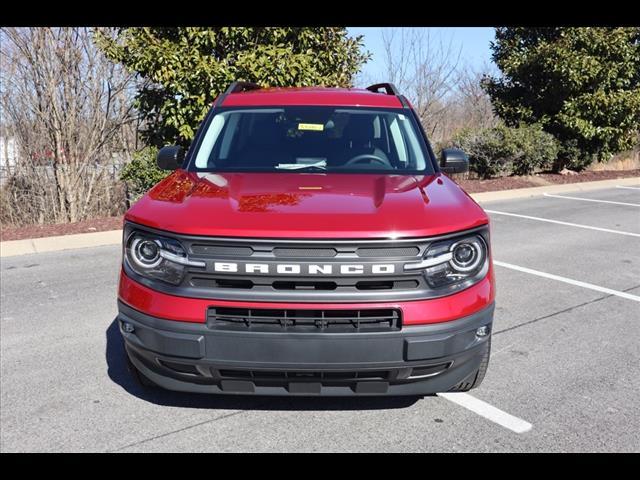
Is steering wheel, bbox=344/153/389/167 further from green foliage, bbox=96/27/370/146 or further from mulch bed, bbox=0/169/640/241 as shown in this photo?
mulch bed, bbox=0/169/640/241

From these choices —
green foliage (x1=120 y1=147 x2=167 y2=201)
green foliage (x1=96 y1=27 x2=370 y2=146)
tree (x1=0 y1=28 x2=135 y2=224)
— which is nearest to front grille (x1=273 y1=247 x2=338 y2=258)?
green foliage (x1=96 y1=27 x2=370 y2=146)

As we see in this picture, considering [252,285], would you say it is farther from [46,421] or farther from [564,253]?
[564,253]

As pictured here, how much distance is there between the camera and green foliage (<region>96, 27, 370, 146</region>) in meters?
8.86

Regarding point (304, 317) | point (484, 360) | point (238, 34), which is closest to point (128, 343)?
point (304, 317)

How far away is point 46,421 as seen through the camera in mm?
3189

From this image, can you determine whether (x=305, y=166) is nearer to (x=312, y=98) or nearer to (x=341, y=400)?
(x=312, y=98)

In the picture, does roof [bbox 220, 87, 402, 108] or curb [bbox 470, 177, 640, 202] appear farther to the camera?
curb [bbox 470, 177, 640, 202]

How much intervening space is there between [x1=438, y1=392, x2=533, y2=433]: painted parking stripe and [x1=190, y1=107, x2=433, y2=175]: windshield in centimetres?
144

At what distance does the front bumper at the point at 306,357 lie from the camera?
2617mm

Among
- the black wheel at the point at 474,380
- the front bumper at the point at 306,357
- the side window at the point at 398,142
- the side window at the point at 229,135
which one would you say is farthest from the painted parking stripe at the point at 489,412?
the side window at the point at 229,135

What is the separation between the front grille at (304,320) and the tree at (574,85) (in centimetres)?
1515

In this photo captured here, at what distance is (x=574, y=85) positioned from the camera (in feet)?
52.3

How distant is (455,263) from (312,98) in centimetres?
212
